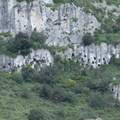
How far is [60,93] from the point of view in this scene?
3063 inches

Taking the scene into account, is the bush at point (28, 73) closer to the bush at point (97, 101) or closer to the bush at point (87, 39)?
the bush at point (97, 101)

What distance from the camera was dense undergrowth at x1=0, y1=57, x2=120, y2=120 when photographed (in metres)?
72.2

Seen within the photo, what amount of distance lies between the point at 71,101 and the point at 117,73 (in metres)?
9.84

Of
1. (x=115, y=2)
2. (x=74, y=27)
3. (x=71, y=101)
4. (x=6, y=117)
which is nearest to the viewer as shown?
(x=6, y=117)

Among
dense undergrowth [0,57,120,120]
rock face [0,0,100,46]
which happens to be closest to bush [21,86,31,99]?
dense undergrowth [0,57,120,120]

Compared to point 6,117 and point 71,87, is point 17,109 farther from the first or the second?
point 71,87

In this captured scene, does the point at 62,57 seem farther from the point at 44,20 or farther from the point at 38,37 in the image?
the point at 44,20

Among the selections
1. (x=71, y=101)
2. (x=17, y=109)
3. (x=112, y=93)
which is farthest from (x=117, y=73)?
(x=17, y=109)

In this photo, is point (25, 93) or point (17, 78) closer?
point (25, 93)

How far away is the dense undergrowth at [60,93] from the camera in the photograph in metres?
72.2

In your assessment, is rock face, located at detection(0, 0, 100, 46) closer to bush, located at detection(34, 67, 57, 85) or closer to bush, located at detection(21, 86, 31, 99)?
bush, located at detection(34, 67, 57, 85)

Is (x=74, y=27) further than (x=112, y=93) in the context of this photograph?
Yes

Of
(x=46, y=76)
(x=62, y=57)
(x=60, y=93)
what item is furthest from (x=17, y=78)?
(x=62, y=57)

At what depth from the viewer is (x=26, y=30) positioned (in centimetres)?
8750
